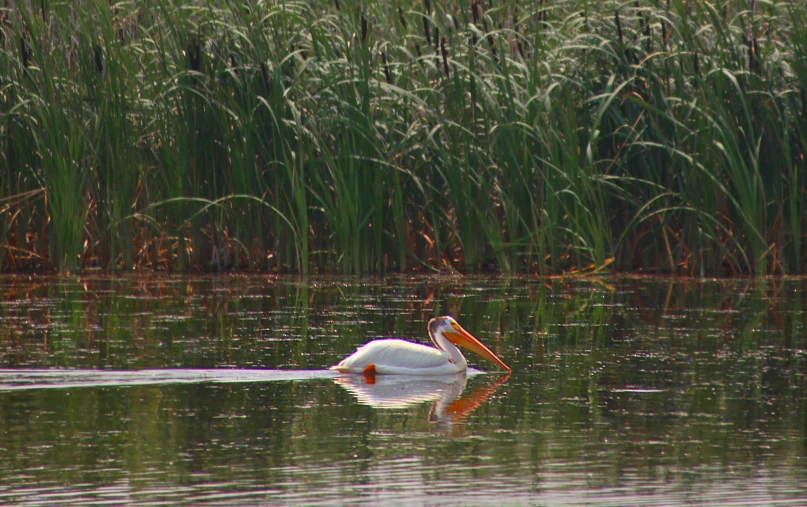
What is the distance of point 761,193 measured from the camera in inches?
376

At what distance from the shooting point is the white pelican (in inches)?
249

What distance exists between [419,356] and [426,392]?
46 centimetres

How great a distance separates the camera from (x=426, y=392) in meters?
6.14

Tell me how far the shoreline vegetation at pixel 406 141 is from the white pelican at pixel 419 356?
2.85 metres

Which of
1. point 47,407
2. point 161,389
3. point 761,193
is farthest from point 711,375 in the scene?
point 761,193

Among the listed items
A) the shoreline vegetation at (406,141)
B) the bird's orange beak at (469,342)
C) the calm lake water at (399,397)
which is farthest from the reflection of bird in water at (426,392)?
the shoreline vegetation at (406,141)

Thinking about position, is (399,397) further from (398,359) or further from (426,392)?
(398,359)

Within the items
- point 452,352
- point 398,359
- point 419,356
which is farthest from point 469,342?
point 398,359

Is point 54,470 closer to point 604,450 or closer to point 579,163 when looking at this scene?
point 604,450

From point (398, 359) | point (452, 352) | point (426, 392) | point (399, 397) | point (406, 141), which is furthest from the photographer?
point (406, 141)

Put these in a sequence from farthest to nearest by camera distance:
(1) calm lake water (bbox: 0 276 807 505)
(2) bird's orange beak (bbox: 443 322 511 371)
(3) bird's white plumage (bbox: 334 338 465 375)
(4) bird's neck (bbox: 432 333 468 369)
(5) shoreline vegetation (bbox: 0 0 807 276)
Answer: (5) shoreline vegetation (bbox: 0 0 807 276) → (4) bird's neck (bbox: 432 333 468 369) → (2) bird's orange beak (bbox: 443 322 511 371) → (3) bird's white plumage (bbox: 334 338 465 375) → (1) calm lake water (bbox: 0 276 807 505)

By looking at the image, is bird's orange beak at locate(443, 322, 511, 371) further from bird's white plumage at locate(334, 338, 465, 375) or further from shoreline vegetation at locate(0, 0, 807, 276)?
shoreline vegetation at locate(0, 0, 807, 276)

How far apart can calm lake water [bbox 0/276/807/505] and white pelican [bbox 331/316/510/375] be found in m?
0.10

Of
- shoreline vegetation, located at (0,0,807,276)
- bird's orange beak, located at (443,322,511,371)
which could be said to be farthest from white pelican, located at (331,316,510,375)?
shoreline vegetation, located at (0,0,807,276)
